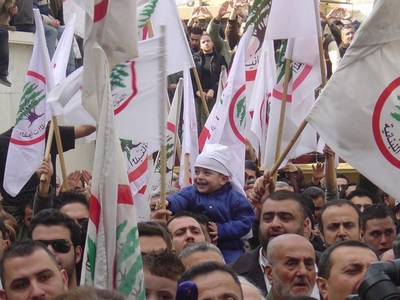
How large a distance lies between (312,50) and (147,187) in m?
1.90

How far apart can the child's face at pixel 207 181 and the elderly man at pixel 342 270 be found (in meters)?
2.53

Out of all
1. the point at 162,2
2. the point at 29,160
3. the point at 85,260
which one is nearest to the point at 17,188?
the point at 29,160

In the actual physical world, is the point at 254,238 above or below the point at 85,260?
below

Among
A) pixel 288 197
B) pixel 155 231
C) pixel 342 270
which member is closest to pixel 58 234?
pixel 155 231

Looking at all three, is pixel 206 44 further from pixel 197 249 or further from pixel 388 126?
pixel 388 126

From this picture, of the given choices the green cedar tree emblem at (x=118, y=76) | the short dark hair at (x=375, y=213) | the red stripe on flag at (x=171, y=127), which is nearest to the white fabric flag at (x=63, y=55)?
the red stripe on flag at (x=171, y=127)

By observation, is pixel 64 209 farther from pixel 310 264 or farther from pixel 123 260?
pixel 123 260

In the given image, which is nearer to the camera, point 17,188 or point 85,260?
point 85,260

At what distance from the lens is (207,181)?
8.52 m

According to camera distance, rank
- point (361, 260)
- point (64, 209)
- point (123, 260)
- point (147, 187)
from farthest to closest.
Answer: point (147, 187)
point (64, 209)
point (361, 260)
point (123, 260)

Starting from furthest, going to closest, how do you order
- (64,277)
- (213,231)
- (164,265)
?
(213,231), (64,277), (164,265)

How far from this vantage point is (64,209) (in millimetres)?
7367

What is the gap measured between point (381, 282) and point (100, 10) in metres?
3.38

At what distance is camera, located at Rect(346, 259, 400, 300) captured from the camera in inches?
109
